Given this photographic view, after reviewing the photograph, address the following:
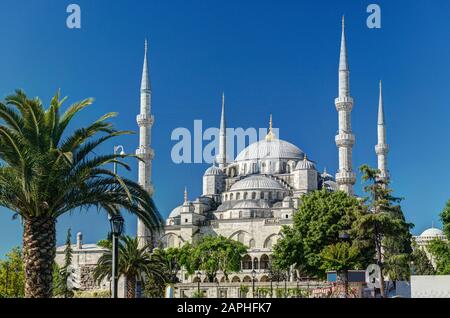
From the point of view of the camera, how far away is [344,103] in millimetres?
49531

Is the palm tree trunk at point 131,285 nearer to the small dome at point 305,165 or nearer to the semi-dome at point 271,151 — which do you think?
the small dome at point 305,165

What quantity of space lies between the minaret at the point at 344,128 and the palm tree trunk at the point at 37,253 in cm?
3889

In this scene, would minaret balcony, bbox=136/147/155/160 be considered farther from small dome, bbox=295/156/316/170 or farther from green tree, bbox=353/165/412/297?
green tree, bbox=353/165/412/297

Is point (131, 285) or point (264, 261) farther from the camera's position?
point (264, 261)

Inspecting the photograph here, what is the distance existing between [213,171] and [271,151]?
6.12 metres

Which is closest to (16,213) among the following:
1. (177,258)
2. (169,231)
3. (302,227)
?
(302,227)

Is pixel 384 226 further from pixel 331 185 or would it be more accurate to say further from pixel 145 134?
pixel 331 185

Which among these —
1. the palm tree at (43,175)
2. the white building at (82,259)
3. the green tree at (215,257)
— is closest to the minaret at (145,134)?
the green tree at (215,257)

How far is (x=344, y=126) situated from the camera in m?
50.1

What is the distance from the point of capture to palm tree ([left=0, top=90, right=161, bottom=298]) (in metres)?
12.0

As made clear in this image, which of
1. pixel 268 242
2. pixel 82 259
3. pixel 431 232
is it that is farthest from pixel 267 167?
pixel 431 232

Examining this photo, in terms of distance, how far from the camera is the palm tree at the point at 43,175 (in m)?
12.0
